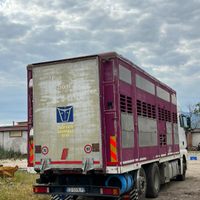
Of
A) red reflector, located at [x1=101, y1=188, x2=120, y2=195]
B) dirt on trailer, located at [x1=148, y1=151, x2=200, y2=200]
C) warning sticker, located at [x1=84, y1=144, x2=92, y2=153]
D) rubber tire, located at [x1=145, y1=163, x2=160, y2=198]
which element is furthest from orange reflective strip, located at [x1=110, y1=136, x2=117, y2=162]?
dirt on trailer, located at [x1=148, y1=151, x2=200, y2=200]

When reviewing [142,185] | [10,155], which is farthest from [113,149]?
[10,155]

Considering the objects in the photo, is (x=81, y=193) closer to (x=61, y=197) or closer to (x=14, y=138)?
(x=61, y=197)

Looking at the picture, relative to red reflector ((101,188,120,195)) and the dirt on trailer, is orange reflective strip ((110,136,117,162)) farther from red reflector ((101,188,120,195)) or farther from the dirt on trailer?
the dirt on trailer

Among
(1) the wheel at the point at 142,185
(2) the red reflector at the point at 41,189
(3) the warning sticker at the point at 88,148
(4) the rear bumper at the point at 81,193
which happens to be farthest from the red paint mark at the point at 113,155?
(2) the red reflector at the point at 41,189

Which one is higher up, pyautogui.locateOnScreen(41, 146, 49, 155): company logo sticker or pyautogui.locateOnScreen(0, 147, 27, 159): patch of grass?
pyautogui.locateOnScreen(41, 146, 49, 155): company logo sticker

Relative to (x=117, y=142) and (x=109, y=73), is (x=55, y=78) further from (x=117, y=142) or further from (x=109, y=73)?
(x=117, y=142)

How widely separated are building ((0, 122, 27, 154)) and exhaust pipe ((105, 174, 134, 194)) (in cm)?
2596

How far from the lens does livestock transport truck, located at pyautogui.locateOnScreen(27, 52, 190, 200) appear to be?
23.6ft

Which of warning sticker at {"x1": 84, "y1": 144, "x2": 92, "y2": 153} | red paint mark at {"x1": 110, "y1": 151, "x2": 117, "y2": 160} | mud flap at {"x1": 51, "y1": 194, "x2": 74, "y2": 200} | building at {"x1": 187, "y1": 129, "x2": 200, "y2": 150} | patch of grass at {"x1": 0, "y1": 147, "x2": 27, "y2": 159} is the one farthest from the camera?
building at {"x1": 187, "y1": 129, "x2": 200, "y2": 150}

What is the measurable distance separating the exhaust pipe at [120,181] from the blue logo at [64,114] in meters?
1.71

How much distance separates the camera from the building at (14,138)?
107ft

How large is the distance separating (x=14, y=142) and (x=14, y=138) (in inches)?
16.6

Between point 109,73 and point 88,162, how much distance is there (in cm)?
215

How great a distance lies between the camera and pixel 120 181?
7.30m
